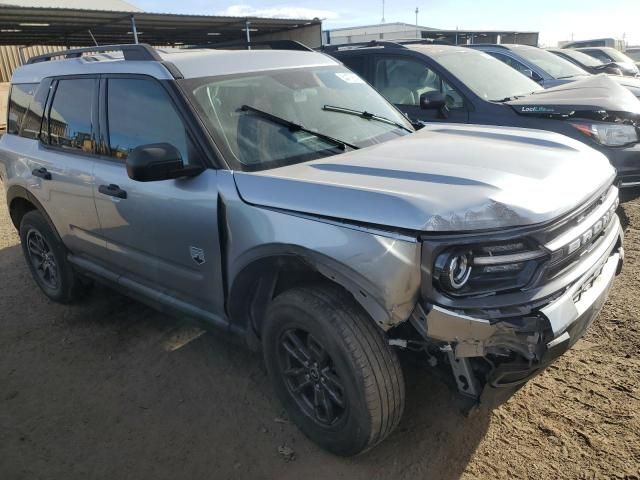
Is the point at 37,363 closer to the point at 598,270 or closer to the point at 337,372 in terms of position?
the point at 337,372

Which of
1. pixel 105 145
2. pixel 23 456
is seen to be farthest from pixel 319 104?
pixel 23 456

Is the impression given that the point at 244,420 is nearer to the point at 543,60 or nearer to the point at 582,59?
the point at 543,60

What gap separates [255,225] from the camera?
2.50 m

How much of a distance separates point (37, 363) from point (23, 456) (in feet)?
3.33

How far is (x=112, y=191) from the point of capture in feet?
10.8

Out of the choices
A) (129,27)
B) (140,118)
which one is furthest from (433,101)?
(129,27)

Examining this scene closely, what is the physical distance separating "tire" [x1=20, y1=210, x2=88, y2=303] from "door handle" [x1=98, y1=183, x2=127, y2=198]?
3.68 ft

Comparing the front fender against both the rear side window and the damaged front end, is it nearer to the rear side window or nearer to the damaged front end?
the damaged front end

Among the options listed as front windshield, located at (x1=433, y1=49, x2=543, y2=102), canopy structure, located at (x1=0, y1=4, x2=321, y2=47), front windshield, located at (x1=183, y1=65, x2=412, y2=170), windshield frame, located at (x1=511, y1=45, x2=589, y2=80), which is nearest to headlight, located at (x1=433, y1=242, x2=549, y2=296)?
front windshield, located at (x1=183, y1=65, x2=412, y2=170)

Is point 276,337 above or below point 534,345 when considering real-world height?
below

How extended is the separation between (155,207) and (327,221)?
1.21 meters

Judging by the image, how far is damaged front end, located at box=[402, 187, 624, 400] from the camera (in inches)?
79.0

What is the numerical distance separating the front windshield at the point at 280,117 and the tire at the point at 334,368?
0.80m

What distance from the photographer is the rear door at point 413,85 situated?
5637 mm
